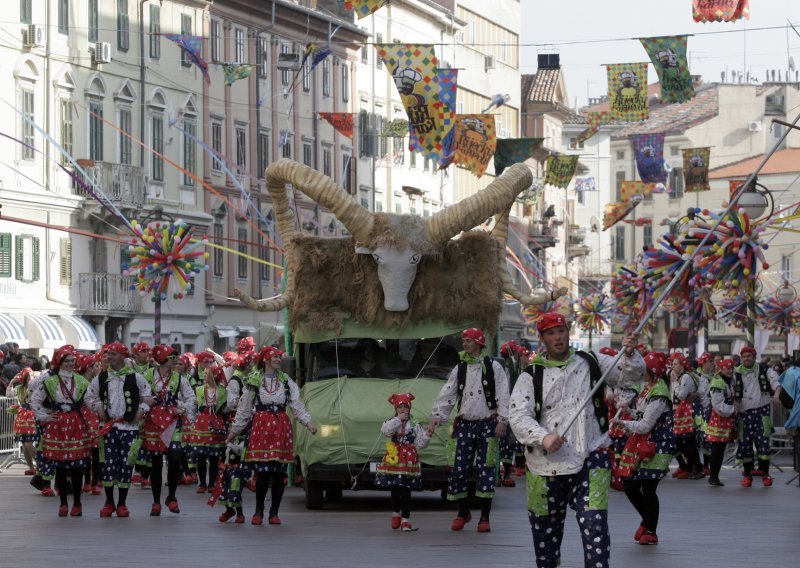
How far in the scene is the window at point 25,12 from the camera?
48.9m

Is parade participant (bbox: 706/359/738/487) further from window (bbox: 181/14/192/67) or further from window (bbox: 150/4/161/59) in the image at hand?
window (bbox: 181/14/192/67)

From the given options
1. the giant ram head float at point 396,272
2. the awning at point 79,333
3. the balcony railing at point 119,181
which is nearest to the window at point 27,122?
the balcony railing at point 119,181

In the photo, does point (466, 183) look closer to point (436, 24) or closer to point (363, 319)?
point (436, 24)

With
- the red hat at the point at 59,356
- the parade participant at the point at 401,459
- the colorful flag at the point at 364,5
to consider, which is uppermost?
the colorful flag at the point at 364,5

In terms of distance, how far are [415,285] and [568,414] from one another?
9.57 m

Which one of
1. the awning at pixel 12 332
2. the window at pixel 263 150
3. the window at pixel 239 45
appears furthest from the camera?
the window at pixel 263 150

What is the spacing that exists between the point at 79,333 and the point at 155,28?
10.2 m

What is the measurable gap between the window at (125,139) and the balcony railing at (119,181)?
0.62 meters

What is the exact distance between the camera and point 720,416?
1101 inches

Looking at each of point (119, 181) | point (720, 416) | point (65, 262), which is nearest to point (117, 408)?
point (720, 416)

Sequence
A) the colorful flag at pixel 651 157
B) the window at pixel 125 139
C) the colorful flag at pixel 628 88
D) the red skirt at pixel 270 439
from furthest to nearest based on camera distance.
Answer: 1. the window at pixel 125 139
2. the colorful flag at pixel 651 157
3. the colorful flag at pixel 628 88
4. the red skirt at pixel 270 439

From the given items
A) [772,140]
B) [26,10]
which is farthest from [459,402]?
[772,140]

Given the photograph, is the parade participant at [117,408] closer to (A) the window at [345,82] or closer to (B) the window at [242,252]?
(B) the window at [242,252]

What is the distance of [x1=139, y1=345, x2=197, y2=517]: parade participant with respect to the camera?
2181 cm
